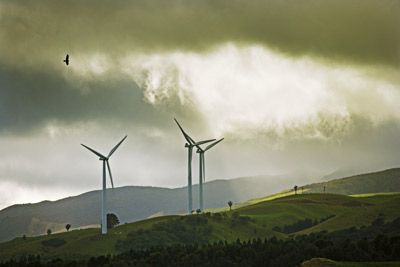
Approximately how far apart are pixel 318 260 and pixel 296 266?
20.0 meters

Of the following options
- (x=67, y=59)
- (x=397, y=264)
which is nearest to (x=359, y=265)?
(x=397, y=264)

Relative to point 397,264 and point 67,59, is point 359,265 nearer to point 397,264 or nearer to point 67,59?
point 397,264

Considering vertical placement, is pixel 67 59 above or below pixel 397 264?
above

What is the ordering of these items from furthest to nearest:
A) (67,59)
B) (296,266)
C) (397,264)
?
(296,266)
(397,264)
(67,59)

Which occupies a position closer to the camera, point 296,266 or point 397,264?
point 397,264

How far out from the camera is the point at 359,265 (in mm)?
177500

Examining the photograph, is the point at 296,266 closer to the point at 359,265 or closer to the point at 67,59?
the point at 359,265

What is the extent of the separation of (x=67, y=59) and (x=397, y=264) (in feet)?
289

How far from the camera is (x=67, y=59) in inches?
6447

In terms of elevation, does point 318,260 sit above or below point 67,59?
below

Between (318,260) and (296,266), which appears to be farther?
(296,266)

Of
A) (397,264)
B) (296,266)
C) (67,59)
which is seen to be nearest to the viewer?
(67,59)

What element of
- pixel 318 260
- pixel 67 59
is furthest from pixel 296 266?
pixel 67 59

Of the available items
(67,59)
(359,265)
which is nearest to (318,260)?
(359,265)
